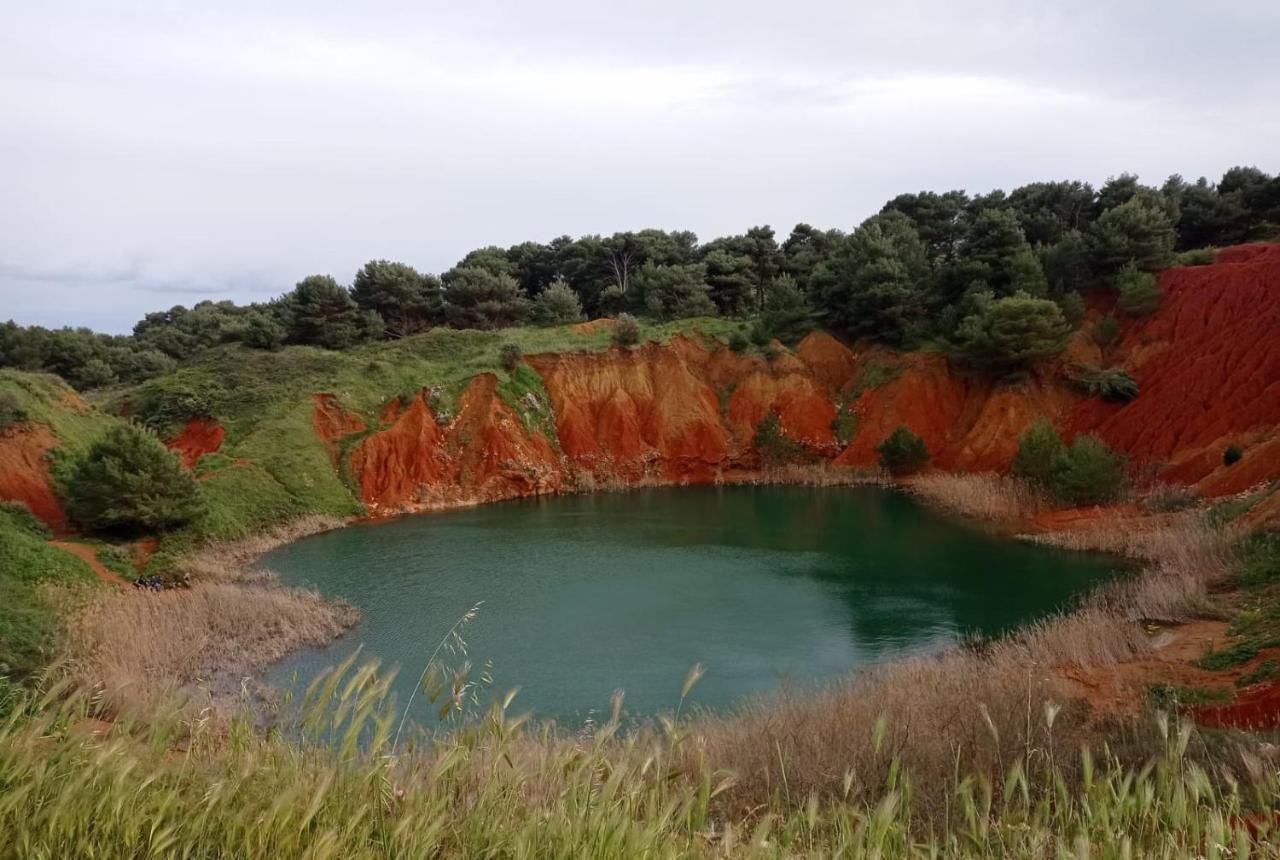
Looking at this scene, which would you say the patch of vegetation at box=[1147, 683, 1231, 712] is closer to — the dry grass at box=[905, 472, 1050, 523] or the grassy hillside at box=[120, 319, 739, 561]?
the dry grass at box=[905, 472, 1050, 523]

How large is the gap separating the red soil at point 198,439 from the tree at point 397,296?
1898cm

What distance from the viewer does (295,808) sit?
4.01 m

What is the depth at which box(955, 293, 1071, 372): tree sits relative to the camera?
39.0 metres

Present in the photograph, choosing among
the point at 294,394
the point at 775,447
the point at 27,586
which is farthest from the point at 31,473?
the point at 775,447

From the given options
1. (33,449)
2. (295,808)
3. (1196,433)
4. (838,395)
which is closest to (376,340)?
(33,449)

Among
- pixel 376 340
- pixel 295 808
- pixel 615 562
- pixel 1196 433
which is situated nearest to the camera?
pixel 295 808

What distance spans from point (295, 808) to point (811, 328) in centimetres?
4998

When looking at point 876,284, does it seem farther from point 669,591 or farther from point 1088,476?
point 669,591

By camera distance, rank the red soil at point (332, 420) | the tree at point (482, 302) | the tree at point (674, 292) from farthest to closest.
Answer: the tree at point (482, 302), the tree at point (674, 292), the red soil at point (332, 420)

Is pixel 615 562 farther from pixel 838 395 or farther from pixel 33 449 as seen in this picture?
pixel 838 395

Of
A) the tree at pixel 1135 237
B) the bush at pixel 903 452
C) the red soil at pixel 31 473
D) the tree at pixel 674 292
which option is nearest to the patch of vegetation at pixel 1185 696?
the bush at pixel 903 452

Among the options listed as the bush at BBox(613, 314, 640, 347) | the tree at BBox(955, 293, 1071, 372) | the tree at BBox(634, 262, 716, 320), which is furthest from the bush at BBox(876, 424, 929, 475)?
the tree at BBox(634, 262, 716, 320)

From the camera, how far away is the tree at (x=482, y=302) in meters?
58.1

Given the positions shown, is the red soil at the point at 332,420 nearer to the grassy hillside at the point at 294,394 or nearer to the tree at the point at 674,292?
the grassy hillside at the point at 294,394
